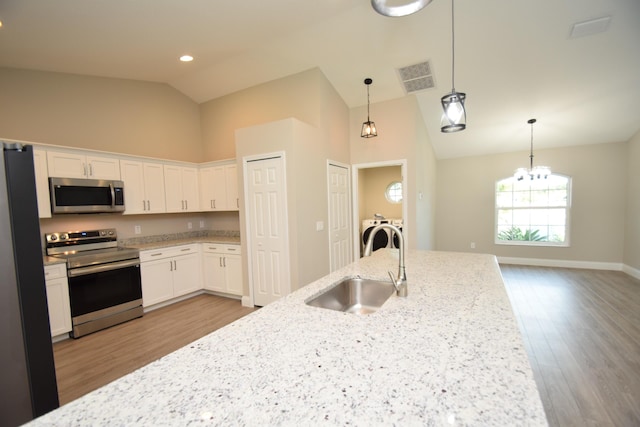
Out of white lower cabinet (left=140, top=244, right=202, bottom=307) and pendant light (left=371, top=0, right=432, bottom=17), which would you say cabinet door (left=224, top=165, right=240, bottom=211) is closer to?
white lower cabinet (left=140, top=244, right=202, bottom=307)

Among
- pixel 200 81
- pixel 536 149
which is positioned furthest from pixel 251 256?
pixel 536 149

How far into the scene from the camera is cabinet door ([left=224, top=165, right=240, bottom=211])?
167 inches

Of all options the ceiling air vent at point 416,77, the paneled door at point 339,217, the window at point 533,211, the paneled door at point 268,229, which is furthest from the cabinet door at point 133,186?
the window at point 533,211

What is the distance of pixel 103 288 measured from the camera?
3.11 m

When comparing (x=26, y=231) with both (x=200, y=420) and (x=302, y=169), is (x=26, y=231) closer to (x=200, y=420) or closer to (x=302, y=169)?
(x=200, y=420)

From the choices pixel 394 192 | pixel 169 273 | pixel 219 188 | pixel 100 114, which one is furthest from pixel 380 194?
pixel 100 114

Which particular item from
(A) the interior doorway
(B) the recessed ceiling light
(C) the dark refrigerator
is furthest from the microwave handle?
(B) the recessed ceiling light

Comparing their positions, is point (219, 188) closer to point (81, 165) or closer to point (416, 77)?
point (81, 165)

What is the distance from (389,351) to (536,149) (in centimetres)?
669

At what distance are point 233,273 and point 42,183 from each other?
2.34m

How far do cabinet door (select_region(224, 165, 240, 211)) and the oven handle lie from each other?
56.8 inches

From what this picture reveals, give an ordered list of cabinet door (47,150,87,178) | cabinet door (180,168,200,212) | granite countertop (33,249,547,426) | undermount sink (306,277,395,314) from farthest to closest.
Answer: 1. cabinet door (180,168,200,212)
2. cabinet door (47,150,87,178)
3. undermount sink (306,277,395,314)
4. granite countertop (33,249,547,426)

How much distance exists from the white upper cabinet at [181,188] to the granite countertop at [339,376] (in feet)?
11.6

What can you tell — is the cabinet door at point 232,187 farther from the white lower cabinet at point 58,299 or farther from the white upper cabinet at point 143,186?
the white lower cabinet at point 58,299
